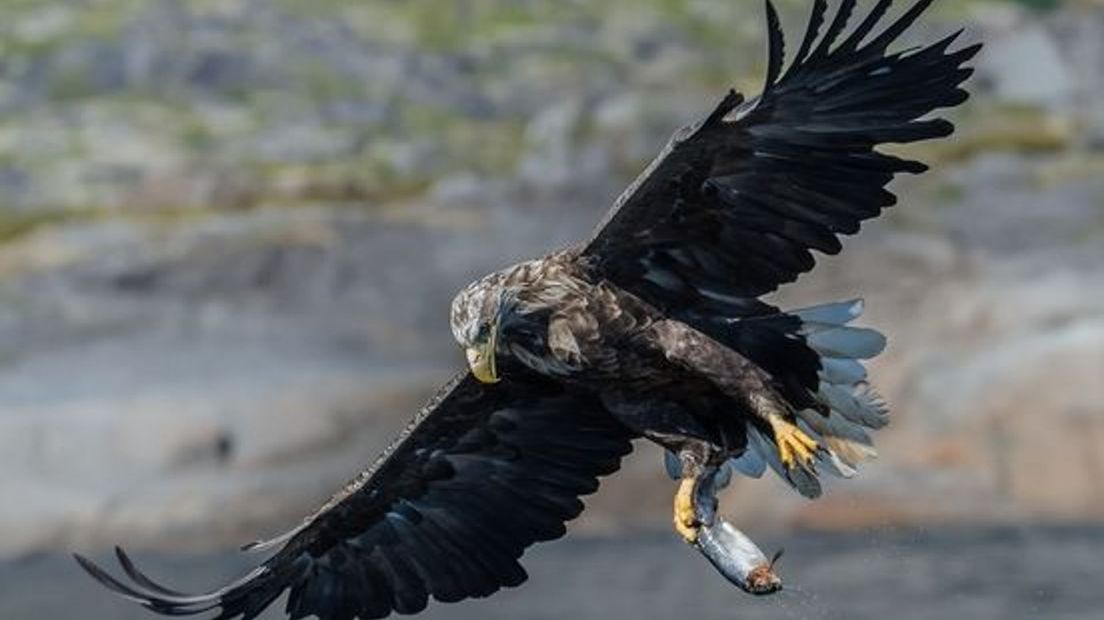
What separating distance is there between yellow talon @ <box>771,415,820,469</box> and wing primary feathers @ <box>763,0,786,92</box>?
1.16 metres

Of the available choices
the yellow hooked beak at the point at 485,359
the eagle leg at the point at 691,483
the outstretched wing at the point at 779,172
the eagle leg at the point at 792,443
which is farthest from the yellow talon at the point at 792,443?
the yellow hooked beak at the point at 485,359

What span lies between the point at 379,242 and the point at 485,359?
20.0 meters

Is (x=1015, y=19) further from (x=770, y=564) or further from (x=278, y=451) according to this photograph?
(x=770, y=564)

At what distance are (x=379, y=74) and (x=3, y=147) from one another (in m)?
5.92

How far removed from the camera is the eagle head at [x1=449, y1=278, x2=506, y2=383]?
8.36 m

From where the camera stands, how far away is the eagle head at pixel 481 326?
8.36m

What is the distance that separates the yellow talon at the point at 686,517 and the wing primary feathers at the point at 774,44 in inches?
56.3

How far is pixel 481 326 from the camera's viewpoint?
8375mm

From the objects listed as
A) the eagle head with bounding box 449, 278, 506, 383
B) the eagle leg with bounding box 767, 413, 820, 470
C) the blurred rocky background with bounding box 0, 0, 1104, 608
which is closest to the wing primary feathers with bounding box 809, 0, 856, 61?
the eagle leg with bounding box 767, 413, 820, 470

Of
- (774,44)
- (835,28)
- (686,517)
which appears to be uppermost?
(835,28)

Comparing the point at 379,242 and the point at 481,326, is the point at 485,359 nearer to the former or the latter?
the point at 481,326

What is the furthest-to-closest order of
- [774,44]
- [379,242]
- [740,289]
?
[379,242] < [740,289] < [774,44]

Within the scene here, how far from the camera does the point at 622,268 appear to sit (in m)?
8.75

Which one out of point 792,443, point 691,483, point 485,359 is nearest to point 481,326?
point 485,359
